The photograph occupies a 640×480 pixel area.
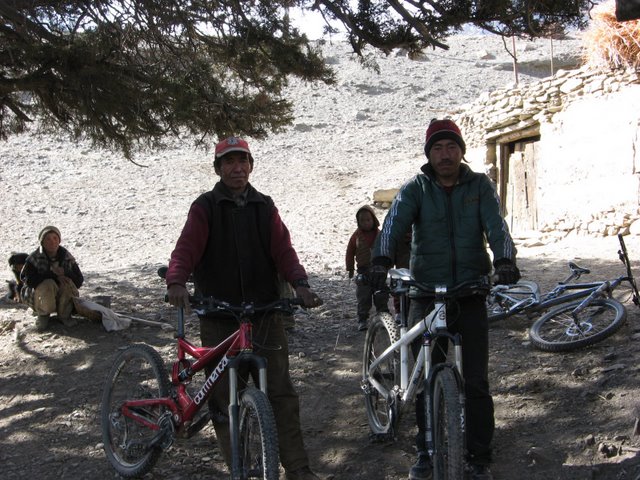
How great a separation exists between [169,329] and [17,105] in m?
3.39

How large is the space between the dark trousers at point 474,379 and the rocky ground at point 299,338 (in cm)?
43

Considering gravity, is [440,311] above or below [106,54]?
below

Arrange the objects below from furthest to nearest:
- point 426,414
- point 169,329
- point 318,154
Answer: point 318,154 → point 169,329 → point 426,414

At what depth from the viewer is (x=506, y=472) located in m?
3.85

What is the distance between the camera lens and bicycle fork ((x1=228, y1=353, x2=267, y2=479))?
3.19 meters

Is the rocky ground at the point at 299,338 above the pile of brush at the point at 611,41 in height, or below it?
below

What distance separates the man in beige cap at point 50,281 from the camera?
7.27m

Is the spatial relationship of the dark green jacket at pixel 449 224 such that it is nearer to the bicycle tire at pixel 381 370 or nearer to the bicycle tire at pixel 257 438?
the bicycle tire at pixel 381 370

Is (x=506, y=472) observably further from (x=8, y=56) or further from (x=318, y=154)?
(x=318, y=154)

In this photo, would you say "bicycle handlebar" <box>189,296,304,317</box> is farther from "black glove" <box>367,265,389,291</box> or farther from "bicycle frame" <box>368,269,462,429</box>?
"bicycle frame" <box>368,269,462,429</box>

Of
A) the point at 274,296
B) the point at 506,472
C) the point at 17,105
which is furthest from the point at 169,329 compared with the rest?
the point at 506,472

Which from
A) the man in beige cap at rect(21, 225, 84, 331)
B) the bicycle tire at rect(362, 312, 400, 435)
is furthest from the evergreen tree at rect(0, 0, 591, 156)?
the bicycle tire at rect(362, 312, 400, 435)

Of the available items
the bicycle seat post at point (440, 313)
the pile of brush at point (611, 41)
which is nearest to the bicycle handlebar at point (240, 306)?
the bicycle seat post at point (440, 313)

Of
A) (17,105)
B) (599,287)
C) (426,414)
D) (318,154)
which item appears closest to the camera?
(426,414)
